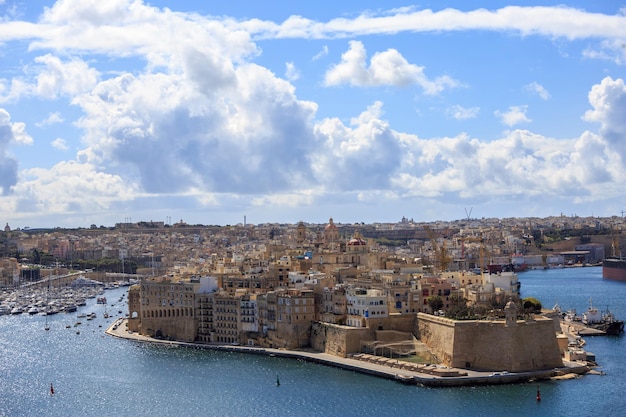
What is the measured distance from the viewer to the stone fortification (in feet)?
107

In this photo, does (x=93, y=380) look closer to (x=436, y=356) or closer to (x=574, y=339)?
(x=436, y=356)

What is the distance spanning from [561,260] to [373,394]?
8367 centimetres

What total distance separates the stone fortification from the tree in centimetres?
441

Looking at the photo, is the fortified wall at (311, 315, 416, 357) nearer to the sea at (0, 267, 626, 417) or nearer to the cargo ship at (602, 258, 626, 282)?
the sea at (0, 267, 626, 417)

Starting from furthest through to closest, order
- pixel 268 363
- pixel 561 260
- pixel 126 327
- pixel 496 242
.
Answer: pixel 496 242, pixel 561 260, pixel 126 327, pixel 268 363

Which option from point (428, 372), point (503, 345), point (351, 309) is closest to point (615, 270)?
point (351, 309)

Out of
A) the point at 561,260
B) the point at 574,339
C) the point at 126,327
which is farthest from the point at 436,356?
the point at 561,260

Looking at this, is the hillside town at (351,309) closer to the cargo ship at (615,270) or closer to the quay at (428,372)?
the quay at (428,372)

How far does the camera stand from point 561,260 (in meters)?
110

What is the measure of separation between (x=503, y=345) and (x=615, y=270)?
5354cm

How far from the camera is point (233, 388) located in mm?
32844

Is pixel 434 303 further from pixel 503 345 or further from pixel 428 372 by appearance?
pixel 428 372

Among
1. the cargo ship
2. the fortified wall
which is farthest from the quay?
the cargo ship

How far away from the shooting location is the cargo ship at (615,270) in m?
81.0
